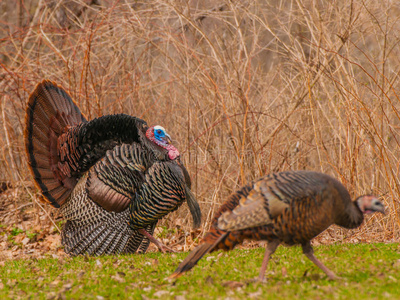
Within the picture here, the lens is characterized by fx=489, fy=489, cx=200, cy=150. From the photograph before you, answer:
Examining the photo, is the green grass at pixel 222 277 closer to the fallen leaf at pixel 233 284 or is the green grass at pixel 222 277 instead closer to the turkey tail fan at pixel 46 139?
the fallen leaf at pixel 233 284

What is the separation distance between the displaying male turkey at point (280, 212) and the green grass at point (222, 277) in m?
0.26

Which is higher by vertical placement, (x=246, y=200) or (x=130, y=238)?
(x=246, y=200)

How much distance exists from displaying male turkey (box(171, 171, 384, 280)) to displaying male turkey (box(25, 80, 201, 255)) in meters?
2.33

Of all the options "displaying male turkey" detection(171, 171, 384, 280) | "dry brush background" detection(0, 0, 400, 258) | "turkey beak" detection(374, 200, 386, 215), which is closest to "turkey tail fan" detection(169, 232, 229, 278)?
"displaying male turkey" detection(171, 171, 384, 280)

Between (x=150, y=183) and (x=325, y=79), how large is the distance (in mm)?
3216

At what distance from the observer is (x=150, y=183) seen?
257 inches

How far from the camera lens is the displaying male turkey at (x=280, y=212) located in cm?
410

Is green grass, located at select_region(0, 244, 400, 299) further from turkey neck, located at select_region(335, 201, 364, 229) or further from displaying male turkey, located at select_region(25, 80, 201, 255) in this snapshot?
displaying male turkey, located at select_region(25, 80, 201, 255)

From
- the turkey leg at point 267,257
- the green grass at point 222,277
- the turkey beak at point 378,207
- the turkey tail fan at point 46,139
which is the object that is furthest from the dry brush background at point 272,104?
the turkey leg at point 267,257

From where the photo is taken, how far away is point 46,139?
7.10 m

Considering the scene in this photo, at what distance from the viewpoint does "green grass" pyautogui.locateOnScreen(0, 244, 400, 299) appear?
389 cm

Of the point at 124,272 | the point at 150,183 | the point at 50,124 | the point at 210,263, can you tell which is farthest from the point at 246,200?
the point at 50,124

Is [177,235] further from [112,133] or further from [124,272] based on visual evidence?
[124,272]

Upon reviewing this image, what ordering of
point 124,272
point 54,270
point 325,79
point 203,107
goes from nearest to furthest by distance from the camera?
point 124,272
point 54,270
point 325,79
point 203,107
